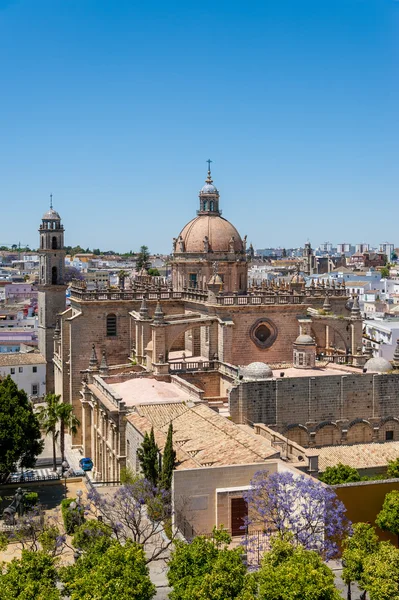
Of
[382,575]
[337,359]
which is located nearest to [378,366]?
[337,359]

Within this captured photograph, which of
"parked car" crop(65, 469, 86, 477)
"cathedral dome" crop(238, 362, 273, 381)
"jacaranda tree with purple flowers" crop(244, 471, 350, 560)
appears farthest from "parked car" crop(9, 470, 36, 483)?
"jacaranda tree with purple flowers" crop(244, 471, 350, 560)

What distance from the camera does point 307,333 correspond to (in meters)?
40.8

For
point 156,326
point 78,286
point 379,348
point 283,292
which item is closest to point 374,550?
point 156,326

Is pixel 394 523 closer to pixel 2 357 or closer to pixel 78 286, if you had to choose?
pixel 78 286

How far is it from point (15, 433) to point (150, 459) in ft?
30.8

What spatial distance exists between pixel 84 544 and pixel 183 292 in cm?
2402

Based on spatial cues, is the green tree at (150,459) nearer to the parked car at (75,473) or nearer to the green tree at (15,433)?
the green tree at (15,433)

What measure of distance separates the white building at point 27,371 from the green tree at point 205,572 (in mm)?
36122

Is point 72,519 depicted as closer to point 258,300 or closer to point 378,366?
point 378,366

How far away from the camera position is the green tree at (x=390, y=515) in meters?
22.4

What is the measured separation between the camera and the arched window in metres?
44.3

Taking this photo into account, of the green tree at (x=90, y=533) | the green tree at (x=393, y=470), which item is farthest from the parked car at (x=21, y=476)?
the green tree at (x=393, y=470)

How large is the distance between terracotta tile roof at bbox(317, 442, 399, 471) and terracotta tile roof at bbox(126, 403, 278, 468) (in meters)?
5.97

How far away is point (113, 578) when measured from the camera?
677 inches
